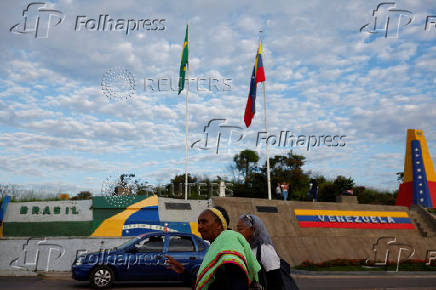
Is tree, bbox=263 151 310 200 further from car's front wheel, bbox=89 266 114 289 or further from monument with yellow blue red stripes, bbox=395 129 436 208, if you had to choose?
car's front wheel, bbox=89 266 114 289

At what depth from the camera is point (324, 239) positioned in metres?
21.5

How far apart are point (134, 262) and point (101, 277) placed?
998mm

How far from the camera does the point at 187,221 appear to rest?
1866 centimetres

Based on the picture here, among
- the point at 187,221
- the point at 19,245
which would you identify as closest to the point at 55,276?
the point at 19,245

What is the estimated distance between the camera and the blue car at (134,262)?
11.7 metres

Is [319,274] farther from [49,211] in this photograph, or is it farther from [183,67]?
[183,67]

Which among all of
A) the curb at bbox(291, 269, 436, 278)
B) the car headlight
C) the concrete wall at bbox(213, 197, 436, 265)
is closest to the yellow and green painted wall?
the concrete wall at bbox(213, 197, 436, 265)

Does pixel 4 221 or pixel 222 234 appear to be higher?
pixel 222 234

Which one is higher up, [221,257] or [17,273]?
[221,257]

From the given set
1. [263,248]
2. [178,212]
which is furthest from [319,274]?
[263,248]

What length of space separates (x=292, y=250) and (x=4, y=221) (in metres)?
12.6

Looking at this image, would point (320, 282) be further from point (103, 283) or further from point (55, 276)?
point (55, 276)

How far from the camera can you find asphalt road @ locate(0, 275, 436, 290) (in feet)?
40.1

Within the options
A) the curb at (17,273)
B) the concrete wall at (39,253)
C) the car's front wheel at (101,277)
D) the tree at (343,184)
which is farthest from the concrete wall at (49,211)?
the tree at (343,184)
